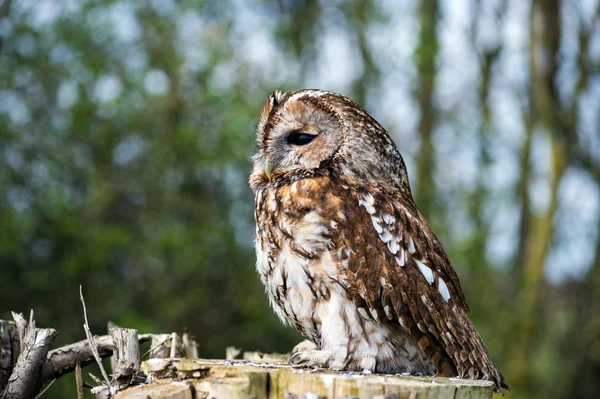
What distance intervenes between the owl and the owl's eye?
28mm

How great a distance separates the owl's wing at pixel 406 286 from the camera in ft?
7.57

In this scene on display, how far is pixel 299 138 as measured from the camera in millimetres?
2729

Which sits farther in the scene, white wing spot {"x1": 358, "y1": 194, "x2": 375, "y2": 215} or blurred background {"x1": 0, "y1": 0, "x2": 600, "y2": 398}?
blurred background {"x1": 0, "y1": 0, "x2": 600, "y2": 398}

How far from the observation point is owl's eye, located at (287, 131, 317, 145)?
2.71 m

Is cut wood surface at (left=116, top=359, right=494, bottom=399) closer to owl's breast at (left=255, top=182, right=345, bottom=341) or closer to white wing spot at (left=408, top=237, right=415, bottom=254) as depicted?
owl's breast at (left=255, top=182, right=345, bottom=341)

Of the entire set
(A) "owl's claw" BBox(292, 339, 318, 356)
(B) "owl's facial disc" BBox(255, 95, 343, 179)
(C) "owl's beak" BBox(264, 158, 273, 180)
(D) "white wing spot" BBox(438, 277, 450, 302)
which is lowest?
(A) "owl's claw" BBox(292, 339, 318, 356)

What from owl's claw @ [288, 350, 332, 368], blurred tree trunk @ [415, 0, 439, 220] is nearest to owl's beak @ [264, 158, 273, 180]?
owl's claw @ [288, 350, 332, 368]

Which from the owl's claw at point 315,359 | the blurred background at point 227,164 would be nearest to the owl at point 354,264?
the owl's claw at point 315,359

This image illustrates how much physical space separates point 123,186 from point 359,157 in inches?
153

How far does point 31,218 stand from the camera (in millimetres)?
5406

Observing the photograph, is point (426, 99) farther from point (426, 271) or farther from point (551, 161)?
point (426, 271)

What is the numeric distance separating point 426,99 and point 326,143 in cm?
549

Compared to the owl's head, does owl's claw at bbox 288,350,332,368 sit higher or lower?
lower

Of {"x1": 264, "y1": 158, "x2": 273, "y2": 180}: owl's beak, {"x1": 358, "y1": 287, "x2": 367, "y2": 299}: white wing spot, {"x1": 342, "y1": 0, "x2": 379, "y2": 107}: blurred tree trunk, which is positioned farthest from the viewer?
{"x1": 342, "y1": 0, "x2": 379, "y2": 107}: blurred tree trunk
